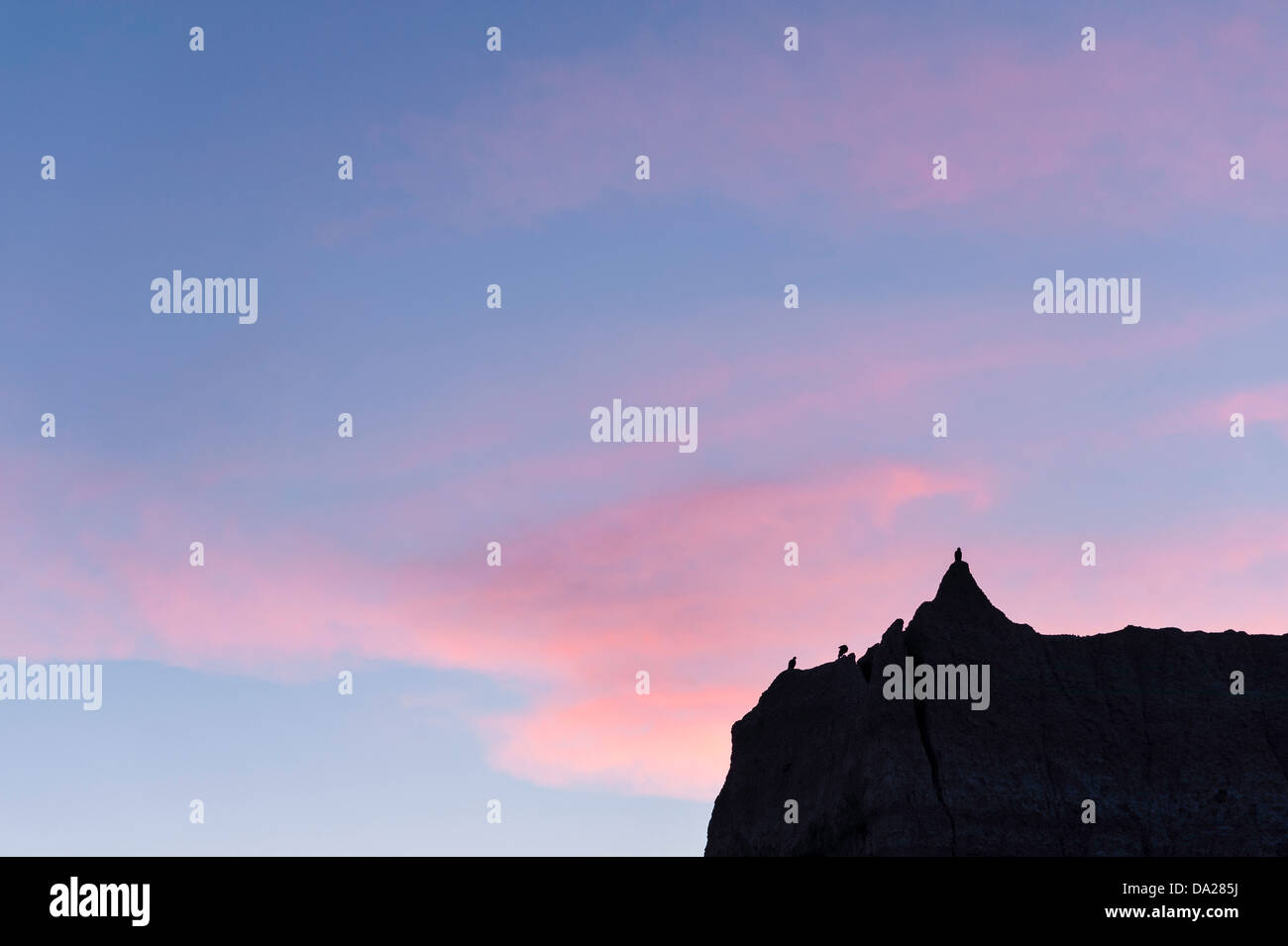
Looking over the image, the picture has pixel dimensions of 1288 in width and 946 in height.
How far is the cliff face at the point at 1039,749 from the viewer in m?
55.1

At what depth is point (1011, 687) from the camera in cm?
5888

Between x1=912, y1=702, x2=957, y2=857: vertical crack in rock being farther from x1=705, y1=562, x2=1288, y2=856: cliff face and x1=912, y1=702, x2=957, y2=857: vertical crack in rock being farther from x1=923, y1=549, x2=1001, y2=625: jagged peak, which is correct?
x1=923, y1=549, x2=1001, y2=625: jagged peak

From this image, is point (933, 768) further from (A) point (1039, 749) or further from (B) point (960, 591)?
(B) point (960, 591)

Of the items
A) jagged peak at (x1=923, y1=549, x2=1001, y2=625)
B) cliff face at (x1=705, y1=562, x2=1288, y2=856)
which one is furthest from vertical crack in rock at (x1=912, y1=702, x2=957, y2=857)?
jagged peak at (x1=923, y1=549, x2=1001, y2=625)

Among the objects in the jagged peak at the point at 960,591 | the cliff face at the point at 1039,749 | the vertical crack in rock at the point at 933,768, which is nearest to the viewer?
the vertical crack in rock at the point at 933,768

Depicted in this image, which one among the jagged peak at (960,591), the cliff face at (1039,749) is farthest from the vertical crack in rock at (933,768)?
the jagged peak at (960,591)

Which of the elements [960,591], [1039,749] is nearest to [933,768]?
[1039,749]

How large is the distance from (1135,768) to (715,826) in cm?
2062

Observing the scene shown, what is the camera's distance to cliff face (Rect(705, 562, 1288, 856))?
55.1 m

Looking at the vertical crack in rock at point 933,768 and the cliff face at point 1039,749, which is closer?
the vertical crack in rock at point 933,768

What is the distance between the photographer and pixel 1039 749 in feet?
187

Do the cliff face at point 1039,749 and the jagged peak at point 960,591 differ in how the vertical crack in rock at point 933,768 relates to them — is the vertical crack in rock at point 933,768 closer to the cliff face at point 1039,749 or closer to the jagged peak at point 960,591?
the cliff face at point 1039,749
